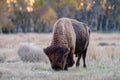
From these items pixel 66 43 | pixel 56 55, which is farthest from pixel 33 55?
pixel 56 55

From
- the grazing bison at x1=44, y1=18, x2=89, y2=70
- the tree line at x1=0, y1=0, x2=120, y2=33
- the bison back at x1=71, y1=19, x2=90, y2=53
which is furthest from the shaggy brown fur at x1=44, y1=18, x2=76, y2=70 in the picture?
the tree line at x1=0, y1=0, x2=120, y2=33

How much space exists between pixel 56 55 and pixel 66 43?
1025mm

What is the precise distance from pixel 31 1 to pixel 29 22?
572 centimetres

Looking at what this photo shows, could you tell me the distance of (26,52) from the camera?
69.5 ft

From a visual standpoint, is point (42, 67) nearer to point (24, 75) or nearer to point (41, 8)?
point (24, 75)

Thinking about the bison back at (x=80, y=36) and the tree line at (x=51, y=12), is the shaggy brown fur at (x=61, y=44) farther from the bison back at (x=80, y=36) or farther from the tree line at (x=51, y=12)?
the tree line at (x=51, y=12)

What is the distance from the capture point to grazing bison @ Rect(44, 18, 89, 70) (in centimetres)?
1448

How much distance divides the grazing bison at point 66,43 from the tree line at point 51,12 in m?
79.5

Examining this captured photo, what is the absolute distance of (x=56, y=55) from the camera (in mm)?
14438

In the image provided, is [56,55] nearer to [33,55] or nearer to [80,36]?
[80,36]

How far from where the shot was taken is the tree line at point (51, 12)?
99.7 metres

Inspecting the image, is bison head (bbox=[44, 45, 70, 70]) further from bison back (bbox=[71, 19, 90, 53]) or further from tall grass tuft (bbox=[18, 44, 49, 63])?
tall grass tuft (bbox=[18, 44, 49, 63])

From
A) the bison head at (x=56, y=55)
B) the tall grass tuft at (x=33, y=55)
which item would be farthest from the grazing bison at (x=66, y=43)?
the tall grass tuft at (x=33, y=55)

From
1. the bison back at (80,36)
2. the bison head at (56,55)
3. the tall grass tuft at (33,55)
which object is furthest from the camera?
the tall grass tuft at (33,55)
